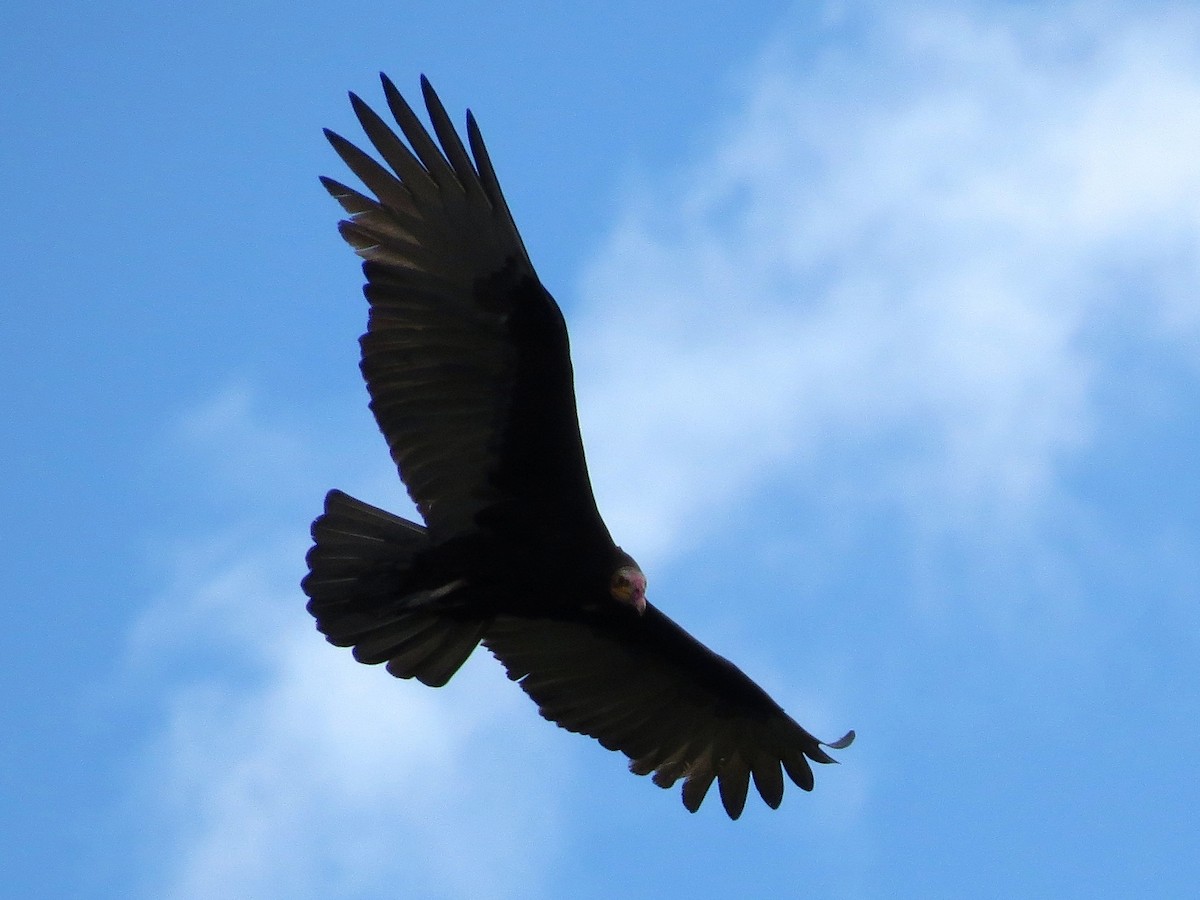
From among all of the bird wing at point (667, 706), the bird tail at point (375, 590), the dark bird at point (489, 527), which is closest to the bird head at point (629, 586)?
the dark bird at point (489, 527)

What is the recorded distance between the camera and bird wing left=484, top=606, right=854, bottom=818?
358 inches

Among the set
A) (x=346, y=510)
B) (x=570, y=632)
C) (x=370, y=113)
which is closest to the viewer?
(x=370, y=113)

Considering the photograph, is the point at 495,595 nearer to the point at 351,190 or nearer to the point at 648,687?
the point at 648,687

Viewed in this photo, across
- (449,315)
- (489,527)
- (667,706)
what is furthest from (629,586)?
(449,315)

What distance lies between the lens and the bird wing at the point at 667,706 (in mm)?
9086

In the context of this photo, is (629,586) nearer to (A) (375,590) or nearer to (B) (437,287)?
(A) (375,590)

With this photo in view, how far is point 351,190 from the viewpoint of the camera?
26.0 ft

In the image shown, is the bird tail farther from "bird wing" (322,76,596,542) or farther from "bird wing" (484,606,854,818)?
"bird wing" (484,606,854,818)

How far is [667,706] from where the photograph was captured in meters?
9.31

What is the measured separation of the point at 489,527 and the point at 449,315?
1.07 metres

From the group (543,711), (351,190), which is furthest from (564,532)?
(351,190)

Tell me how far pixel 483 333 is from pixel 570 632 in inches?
71.4

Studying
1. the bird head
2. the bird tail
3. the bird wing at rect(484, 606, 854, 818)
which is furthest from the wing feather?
the bird wing at rect(484, 606, 854, 818)

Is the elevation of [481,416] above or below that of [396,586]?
above
